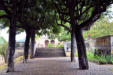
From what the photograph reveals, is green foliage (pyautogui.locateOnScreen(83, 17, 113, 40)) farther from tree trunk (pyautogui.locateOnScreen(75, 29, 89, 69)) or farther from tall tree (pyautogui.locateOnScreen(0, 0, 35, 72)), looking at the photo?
tall tree (pyautogui.locateOnScreen(0, 0, 35, 72))

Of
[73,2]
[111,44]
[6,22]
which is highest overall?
[73,2]

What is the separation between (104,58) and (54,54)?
9.42 meters

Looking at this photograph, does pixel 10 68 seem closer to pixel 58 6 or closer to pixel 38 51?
pixel 58 6


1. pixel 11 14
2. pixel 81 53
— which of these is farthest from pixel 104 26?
pixel 11 14

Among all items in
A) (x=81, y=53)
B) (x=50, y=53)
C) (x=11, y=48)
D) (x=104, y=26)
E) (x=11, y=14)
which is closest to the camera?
(x=11, y=48)

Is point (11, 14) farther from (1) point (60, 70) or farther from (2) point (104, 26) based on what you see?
(2) point (104, 26)

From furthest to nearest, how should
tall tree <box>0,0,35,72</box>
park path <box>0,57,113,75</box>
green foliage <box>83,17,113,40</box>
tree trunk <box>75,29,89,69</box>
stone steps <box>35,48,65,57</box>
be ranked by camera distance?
stone steps <box>35,48,65,57</box> < green foliage <box>83,17,113,40</box> < tree trunk <box>75,29,89,69</box> < tall tree <box>0,0,35,72</box> < park path <box>0,57,113,75</box>

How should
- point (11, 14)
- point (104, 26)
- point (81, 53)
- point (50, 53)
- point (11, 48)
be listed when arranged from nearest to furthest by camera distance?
1. point (11, 48)
2. point (11, 14)
3. point (81, 53)
4. point (104, 26)
5. point (50, 53)

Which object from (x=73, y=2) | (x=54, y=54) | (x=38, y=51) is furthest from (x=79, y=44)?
(x=38, y=51)

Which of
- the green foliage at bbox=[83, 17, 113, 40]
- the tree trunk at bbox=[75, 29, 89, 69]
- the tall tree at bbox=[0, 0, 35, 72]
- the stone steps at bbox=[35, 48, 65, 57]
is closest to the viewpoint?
the tall tree at bbox=[0, 0, 35, 72]

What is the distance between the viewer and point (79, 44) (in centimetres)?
862

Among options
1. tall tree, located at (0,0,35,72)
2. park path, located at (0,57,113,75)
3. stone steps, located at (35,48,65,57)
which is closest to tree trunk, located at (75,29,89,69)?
park path, located at (0,57,113,75)

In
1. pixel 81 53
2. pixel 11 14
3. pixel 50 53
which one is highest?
pixel 11 14

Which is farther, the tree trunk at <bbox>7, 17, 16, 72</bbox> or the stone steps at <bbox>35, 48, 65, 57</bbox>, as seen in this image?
the stone steps at <bbox>35, 48, 65, 57</bbox>
